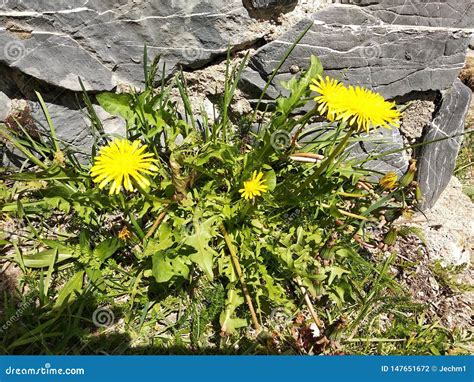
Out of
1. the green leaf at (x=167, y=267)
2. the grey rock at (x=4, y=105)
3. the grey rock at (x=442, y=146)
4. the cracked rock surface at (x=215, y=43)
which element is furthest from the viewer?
the grey rock at (x=442, y=146)

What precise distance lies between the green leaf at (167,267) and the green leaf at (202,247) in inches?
2.4

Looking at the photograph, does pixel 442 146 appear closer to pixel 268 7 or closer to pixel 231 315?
pixel 268 7

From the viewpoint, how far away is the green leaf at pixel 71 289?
1824 mm

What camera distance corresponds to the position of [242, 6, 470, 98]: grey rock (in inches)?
84.0

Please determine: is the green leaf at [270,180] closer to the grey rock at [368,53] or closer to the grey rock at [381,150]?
the grey rock at [368,53]

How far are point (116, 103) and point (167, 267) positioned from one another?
2.70 feet

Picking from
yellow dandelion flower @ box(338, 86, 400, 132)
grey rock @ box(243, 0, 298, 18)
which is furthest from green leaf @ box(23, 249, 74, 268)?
grey rock @ box(243, 0, 298, 18)

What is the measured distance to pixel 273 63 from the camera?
217 cm

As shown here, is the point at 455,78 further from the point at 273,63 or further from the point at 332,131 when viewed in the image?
the point at 273,63

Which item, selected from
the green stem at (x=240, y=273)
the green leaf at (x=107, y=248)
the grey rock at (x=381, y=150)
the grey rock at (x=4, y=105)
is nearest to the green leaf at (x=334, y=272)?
the green stem at (x=240, y=273)

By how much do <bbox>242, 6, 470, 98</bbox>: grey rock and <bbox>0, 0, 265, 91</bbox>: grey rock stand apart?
0.21 metres
